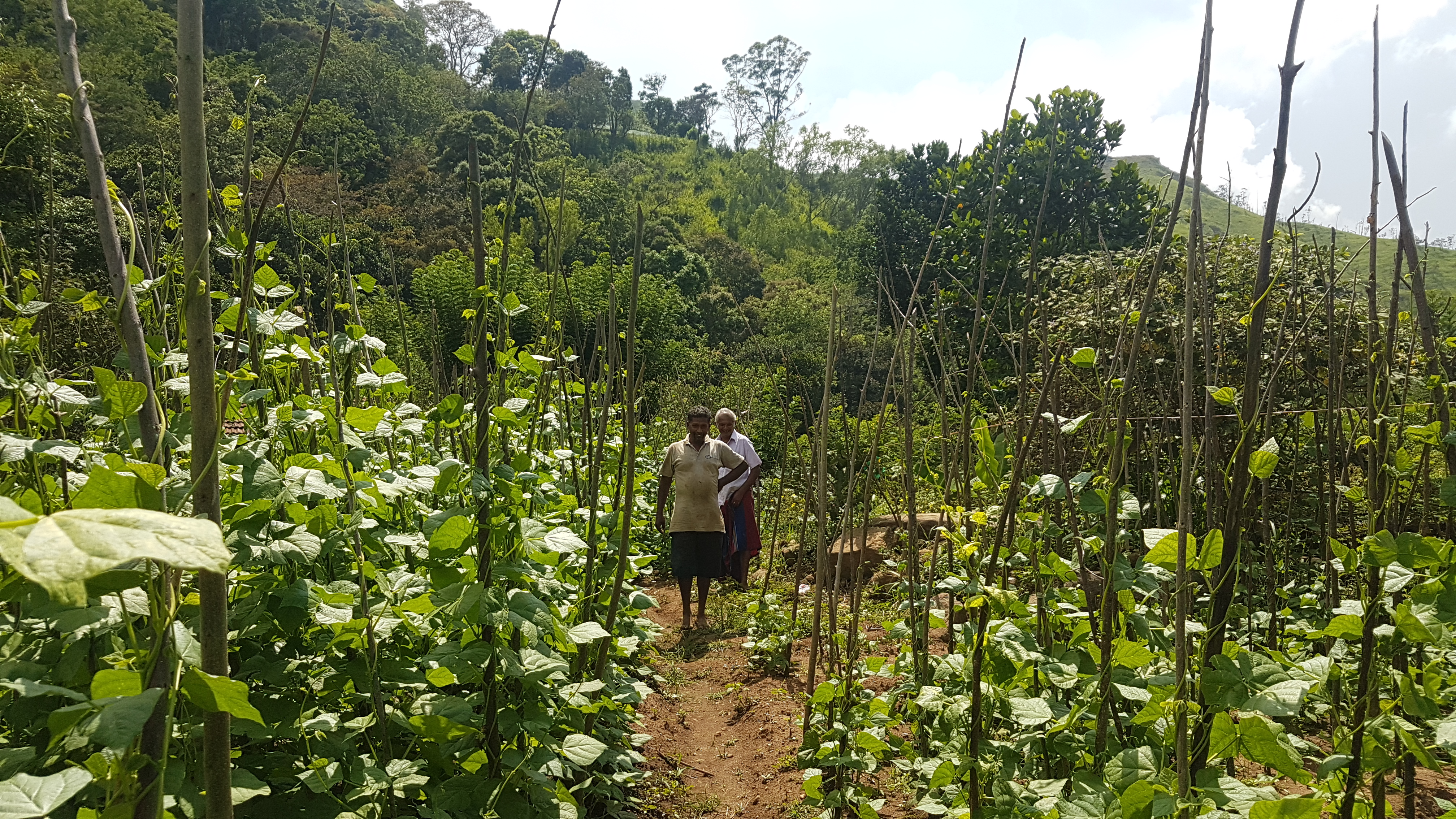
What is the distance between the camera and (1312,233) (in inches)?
107

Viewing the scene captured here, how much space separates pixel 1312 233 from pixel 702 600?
4083mm

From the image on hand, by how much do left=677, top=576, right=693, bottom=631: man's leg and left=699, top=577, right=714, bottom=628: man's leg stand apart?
19mm

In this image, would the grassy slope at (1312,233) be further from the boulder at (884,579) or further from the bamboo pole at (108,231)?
the boulder at (884,579)

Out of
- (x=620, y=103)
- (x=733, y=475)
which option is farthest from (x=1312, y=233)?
(x=620, y=103)

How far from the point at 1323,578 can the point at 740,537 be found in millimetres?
3663

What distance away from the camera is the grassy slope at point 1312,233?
10.8ft

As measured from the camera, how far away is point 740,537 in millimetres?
6035

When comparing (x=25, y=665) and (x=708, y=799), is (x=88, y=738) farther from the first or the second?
(x=708, y=799)

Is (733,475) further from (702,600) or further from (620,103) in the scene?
(620,103)

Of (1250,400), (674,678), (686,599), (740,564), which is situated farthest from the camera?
(740,564)

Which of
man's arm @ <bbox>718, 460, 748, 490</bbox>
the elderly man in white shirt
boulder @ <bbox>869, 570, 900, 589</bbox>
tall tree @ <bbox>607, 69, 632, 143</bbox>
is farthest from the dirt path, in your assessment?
tall tree @ <bbox>607, 69, 632, 143</bbox>

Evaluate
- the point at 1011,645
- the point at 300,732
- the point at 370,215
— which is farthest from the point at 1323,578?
the point at 370,215

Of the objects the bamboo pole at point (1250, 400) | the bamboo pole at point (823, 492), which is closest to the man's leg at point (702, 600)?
the bamboo pole at point (823, 492)

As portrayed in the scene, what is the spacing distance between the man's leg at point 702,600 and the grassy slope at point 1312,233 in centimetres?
367
